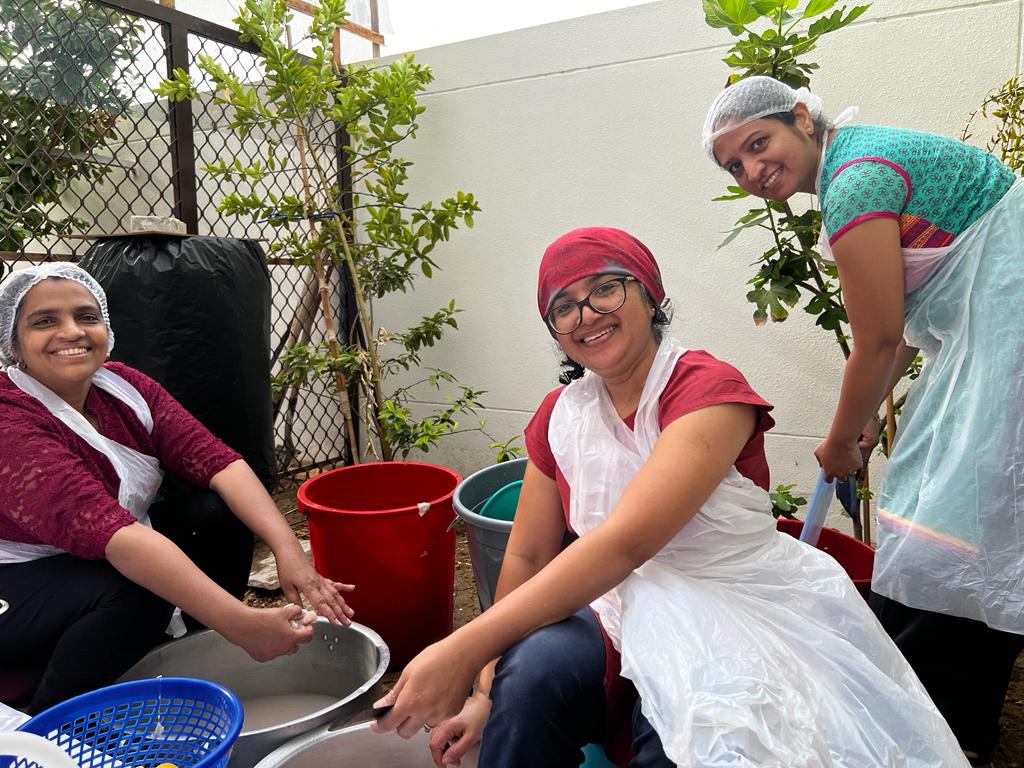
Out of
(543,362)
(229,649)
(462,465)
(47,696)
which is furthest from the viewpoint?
(462,465)

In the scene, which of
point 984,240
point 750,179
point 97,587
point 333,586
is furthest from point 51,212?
point 984,240

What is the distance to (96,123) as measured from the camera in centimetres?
269

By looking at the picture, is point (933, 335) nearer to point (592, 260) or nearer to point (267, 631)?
point (592, 260)

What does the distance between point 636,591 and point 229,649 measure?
1.19 metres

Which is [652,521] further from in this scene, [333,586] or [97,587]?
[97,587]

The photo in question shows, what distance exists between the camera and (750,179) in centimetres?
145

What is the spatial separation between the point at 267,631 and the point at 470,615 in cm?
110

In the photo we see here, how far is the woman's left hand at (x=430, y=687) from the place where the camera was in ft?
3.33

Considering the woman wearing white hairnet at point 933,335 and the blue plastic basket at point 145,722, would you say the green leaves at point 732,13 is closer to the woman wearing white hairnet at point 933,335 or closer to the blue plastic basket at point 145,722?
the woman wearing white hairnet at point 933,335

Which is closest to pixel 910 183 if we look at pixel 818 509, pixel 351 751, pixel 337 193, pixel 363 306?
pixel 818 509

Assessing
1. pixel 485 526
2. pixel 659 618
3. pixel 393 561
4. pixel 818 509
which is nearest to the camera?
pixel 659 618

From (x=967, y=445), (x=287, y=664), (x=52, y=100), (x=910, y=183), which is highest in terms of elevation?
(x=52, y=100)

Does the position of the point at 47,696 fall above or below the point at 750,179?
below

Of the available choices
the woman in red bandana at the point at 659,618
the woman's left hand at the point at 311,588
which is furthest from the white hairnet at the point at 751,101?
the woman's left hand at the point at 311,588
